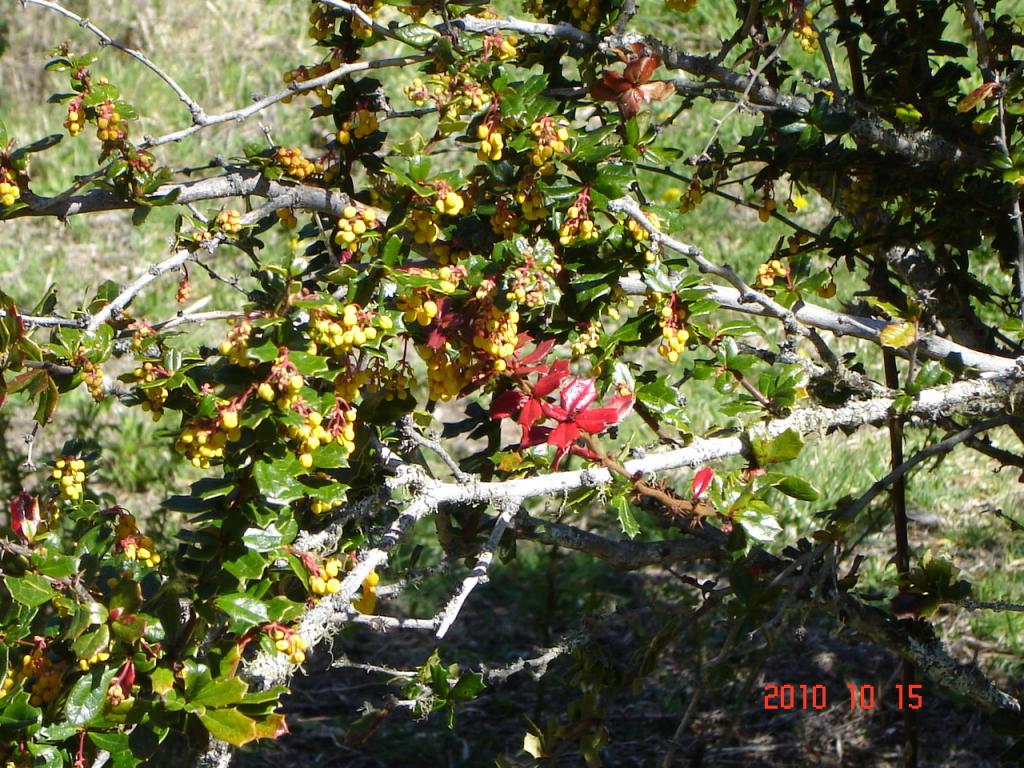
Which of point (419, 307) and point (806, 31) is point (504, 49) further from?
point (806, 31)

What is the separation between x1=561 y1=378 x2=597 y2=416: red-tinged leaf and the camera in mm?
1688

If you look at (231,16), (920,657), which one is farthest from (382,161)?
(231,16)

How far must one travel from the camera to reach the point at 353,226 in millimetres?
1536

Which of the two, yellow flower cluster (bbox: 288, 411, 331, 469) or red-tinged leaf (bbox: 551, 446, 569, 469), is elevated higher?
yellow flower cluster (bbox: 288, 411, 331, 469)

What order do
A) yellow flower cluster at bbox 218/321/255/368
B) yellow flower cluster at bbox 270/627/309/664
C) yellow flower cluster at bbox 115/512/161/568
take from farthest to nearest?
yellow flower cluster at bbox 115/512/161/568
yellow flower cluster at bbox 270/627/309/664
yellow flower cluster at bbox 218/321/255/368

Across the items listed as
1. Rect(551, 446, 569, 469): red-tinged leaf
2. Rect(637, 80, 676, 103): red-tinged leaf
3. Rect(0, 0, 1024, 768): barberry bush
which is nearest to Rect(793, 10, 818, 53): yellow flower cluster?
Rect(0, 0, 1024, 768): barberry bush

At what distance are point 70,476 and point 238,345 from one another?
435 millimetres

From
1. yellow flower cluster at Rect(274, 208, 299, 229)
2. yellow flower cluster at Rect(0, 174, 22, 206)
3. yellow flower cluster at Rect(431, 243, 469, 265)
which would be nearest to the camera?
yellow flower cluster at Rect(0, 174, 22, 206)

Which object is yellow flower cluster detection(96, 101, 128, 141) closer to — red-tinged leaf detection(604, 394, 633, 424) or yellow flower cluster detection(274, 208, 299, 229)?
yellow flower cluster detection(274, 208, 299, 229)

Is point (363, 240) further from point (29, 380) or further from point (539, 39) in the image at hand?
point (539, 39)

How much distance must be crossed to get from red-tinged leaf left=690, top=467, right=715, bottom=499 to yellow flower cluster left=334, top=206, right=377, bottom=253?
60 cm

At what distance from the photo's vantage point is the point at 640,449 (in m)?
1.73

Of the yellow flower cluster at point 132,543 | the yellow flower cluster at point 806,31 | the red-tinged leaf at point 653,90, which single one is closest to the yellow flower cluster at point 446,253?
the red-tinged leaf at point 653,90
